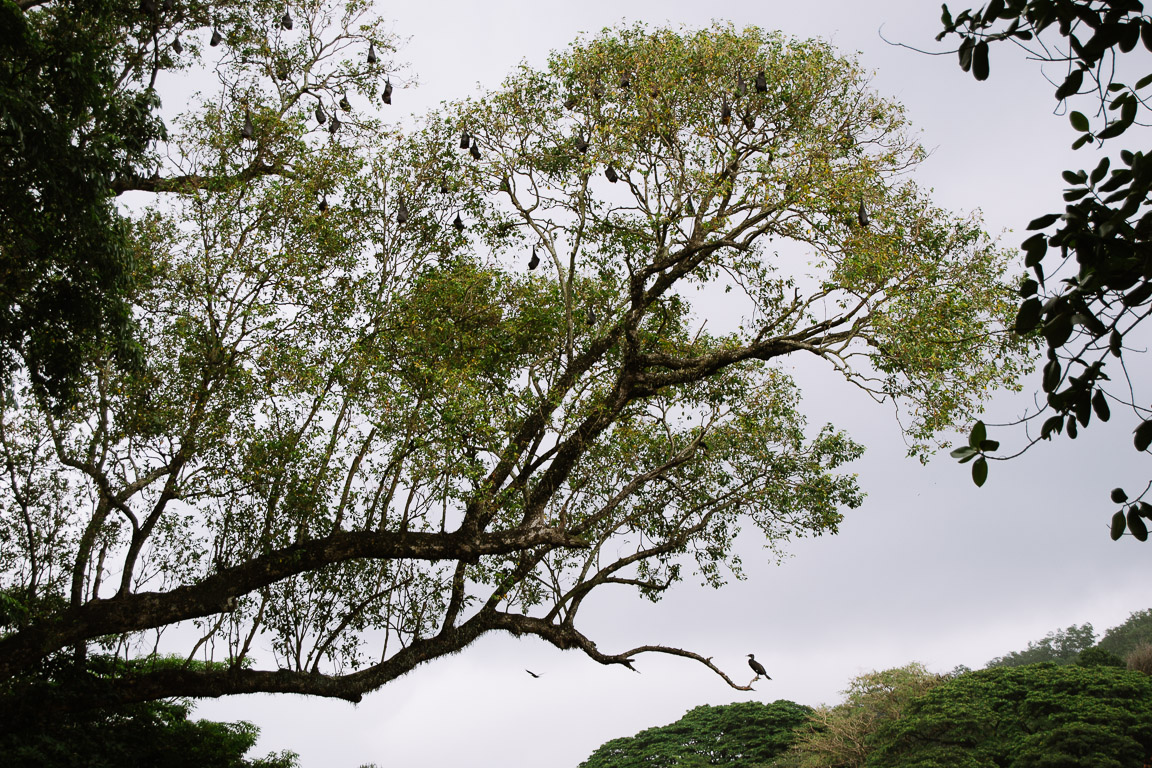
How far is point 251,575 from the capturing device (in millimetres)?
10180

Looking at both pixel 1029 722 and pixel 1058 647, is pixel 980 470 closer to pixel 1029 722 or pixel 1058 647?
pixel 1029 722

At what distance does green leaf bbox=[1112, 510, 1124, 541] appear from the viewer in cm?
274

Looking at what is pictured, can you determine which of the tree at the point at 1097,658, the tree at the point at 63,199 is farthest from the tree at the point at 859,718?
the tree at the point at 63,199

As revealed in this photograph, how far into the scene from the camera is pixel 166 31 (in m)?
13.1

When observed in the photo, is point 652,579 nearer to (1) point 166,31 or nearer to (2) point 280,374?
(2) point 280,374

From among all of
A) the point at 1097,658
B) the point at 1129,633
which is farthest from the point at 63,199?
the point at 1129,633

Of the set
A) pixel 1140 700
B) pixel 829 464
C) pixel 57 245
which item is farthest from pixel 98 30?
pixel 1140 700

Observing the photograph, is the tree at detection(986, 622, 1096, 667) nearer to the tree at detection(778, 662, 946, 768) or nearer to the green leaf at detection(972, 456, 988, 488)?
the tree at detection(778, 662, 946, 768)

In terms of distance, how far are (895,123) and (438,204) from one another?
643 centimetres

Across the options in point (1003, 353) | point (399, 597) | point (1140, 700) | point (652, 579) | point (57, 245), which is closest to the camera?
point (57, 245)

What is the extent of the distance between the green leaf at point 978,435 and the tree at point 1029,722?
1875cm

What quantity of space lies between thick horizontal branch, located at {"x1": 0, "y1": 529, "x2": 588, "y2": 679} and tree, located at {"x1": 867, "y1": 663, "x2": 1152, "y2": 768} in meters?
13.8

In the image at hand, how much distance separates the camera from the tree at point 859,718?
2158 cm

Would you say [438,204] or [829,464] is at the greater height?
[438,204]
